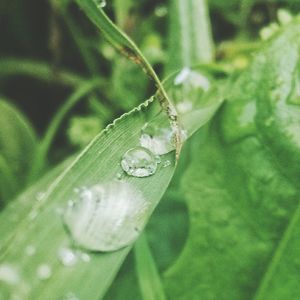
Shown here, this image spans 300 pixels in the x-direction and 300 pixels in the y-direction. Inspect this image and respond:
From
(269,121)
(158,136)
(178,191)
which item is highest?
(158,136)

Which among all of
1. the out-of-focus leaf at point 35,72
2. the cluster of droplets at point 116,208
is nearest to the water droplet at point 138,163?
the cluster of droplets at point 116,208

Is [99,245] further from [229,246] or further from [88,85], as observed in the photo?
[88,85]

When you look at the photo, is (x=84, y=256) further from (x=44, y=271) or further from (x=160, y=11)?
(x=160, y=11)

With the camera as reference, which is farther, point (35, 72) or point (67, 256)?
point (35, 72)

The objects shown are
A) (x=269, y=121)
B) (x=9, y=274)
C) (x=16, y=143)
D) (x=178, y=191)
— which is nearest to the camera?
(x=9, y=274)

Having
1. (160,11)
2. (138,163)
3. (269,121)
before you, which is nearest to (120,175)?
(138,163)

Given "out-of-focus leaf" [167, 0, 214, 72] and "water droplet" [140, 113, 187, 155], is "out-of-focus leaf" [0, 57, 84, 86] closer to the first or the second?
"out-of-focus leaf" [167, 0, 214, 72]

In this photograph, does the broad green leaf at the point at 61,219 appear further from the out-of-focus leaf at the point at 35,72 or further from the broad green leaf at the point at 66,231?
the out-of-focus leaf at the point at 35,72

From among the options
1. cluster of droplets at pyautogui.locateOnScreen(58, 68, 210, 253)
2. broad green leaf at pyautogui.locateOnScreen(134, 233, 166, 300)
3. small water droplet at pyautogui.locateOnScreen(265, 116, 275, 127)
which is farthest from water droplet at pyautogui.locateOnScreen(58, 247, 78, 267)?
small water droplet at pyautogui.locateOnScreen(265, 116, 275, 127)
